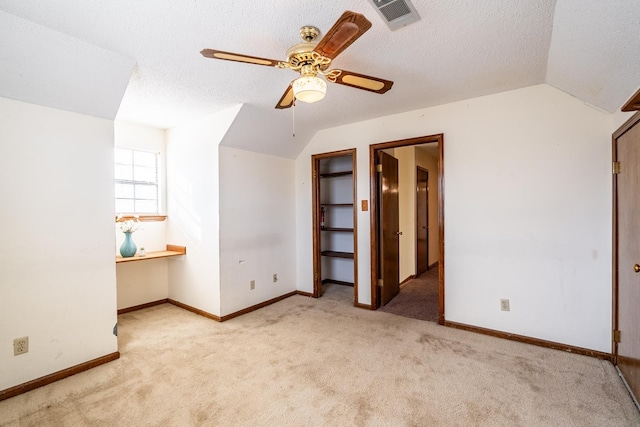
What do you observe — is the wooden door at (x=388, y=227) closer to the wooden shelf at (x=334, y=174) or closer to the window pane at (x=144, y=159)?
the wooden shelf at (x=334, y=174)

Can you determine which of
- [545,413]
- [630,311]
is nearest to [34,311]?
[545,413]

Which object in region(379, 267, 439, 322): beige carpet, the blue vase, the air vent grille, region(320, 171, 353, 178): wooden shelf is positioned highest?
the air vent grille

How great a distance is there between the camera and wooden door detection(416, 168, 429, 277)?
535cm

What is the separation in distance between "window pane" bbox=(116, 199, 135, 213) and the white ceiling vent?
141 inches

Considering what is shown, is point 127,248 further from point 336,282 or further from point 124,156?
point 336,282

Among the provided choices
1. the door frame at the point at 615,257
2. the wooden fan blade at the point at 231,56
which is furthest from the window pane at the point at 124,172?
the door frame at the point at 615,257

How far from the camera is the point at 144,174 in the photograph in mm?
3803

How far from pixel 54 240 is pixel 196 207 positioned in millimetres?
1468

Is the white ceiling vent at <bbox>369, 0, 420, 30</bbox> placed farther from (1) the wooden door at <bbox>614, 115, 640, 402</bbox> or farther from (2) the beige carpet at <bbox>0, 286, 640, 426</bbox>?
(2) the beige carpet at <bbox>0, 286, 640, 426</bbox>

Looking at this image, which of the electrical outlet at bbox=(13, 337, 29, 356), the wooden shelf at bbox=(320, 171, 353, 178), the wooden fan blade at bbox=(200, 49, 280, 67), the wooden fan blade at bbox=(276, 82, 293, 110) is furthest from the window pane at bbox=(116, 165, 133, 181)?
the wooden fan blade at bbox=(200, 49, 280, 67)

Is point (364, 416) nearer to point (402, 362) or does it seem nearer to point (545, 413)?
point (402, 362)

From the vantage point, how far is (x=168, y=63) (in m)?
2.18

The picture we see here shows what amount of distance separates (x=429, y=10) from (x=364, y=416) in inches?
95.3

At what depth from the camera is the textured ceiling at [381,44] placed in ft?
5.16
